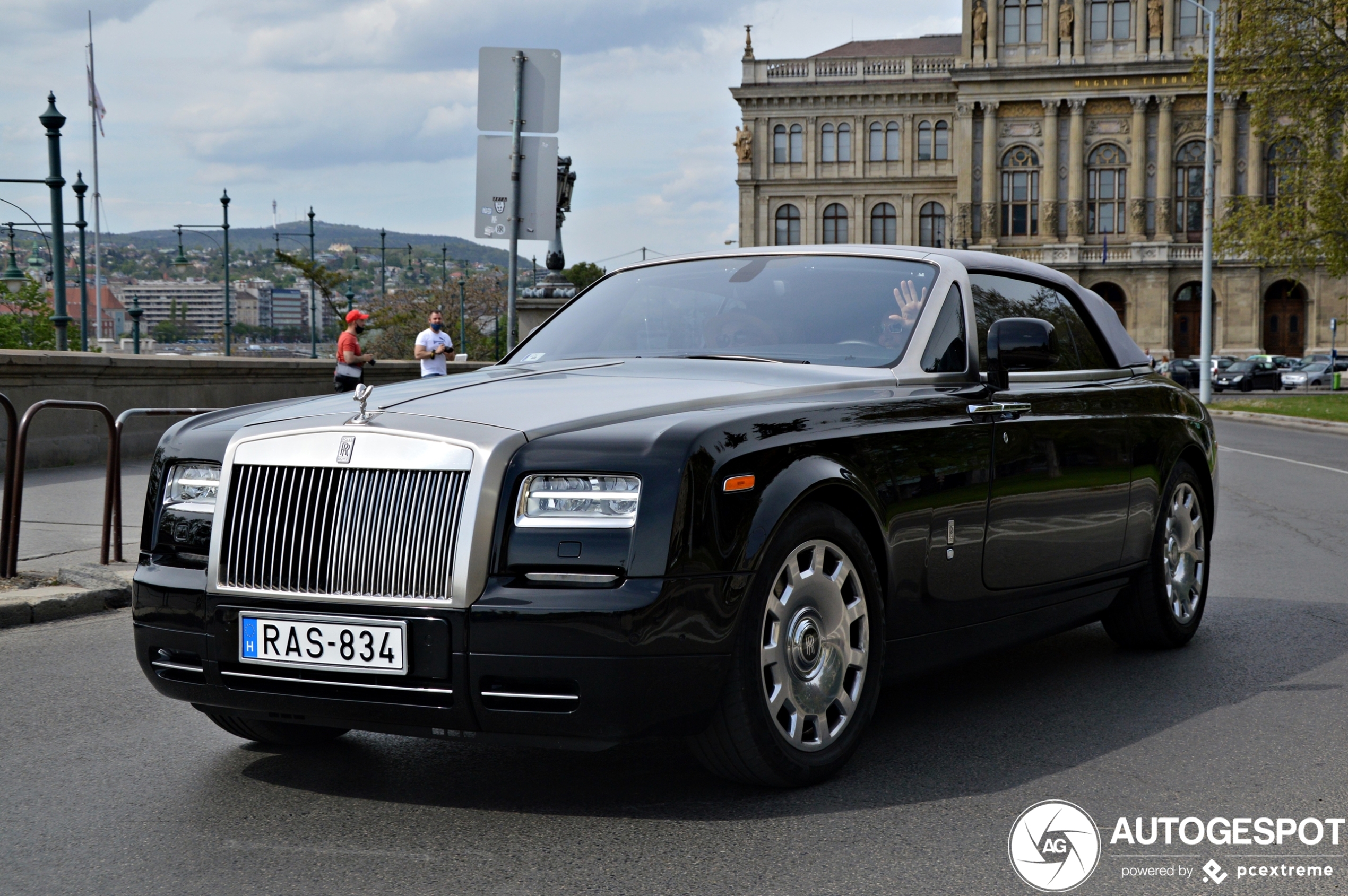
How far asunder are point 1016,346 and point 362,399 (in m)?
2.28

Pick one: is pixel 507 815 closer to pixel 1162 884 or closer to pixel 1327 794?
pixel 1162 884

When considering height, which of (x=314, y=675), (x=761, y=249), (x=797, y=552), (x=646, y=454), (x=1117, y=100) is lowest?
(x=314, y=675)

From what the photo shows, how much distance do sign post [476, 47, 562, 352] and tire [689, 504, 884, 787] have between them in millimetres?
6916

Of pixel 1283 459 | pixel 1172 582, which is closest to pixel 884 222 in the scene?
pixel 1283 459

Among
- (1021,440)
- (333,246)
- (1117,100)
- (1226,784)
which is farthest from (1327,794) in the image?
(333,246)

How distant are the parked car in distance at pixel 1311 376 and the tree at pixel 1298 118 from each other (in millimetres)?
28954

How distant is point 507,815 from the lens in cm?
381

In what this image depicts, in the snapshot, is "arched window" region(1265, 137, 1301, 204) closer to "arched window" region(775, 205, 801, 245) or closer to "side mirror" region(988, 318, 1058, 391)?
"side mirror" region(988, 318, 1058, 391)

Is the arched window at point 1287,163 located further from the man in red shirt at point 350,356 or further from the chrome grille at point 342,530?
the chrome grille at point 342,530

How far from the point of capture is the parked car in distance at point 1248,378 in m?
57.3

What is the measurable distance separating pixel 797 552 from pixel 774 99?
298ft

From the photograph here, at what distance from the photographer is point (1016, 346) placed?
16.2 feet

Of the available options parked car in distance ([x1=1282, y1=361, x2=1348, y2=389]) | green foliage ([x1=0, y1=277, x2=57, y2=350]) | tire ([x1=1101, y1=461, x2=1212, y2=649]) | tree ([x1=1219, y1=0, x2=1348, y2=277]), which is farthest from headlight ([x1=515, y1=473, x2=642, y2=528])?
parked car in distance ([x1=1282, y1=361, x2=1348, y2=389])

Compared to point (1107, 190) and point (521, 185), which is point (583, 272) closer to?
point (1107, 190)
